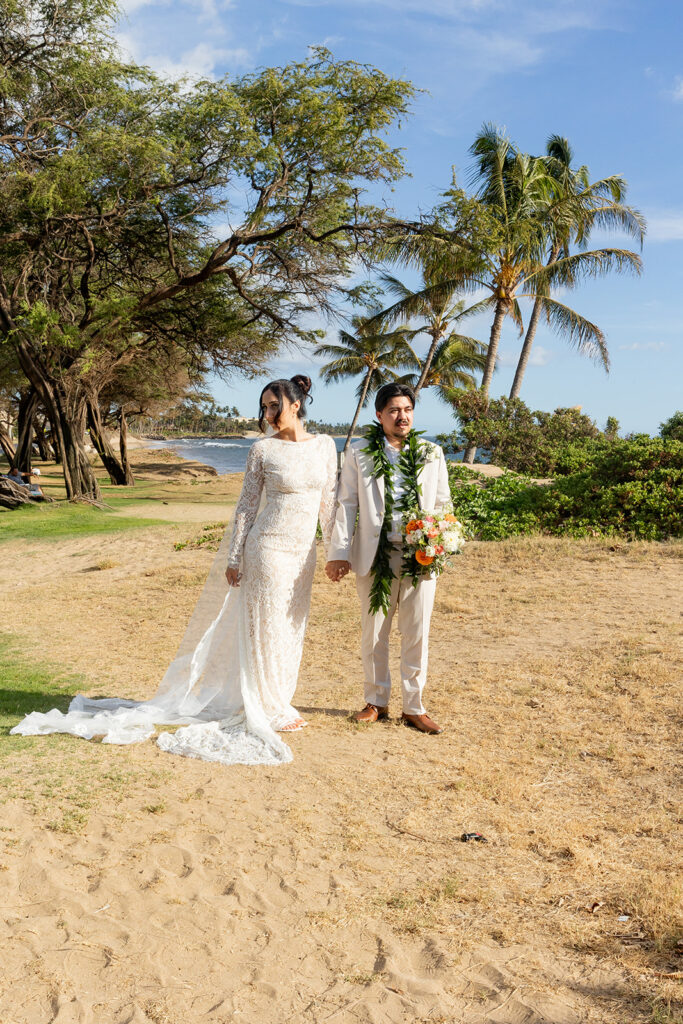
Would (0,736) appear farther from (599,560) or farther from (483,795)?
(599,560)

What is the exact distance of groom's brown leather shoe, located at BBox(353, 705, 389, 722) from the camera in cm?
575

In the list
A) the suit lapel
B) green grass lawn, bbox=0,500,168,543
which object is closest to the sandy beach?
the suit lapel

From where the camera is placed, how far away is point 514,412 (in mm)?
23953

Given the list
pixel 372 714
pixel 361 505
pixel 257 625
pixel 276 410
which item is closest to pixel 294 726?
pixel 372 714

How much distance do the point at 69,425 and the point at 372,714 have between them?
18.0 m

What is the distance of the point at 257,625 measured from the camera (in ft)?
17.5

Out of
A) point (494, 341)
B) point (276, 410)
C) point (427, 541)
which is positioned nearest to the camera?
point (427, 541)

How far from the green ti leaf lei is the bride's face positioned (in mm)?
513

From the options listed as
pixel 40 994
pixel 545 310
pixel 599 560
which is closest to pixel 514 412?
pixel 545 310

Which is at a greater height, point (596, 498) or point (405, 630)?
point (596, 498)

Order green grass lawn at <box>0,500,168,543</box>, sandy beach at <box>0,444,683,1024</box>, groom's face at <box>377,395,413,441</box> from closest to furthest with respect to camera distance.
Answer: sandy beach at <box>0,444,683,1024</box>, groom's face at <box>377,395,413,441</box>, green grass lawn at <box>0,500,168,543</box>

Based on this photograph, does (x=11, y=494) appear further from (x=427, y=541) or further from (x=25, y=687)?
(x=427, y=541)

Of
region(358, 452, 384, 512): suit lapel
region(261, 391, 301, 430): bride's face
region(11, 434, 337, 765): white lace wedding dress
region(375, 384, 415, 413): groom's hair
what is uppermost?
region(375, 384, 415, 413): groom's hair

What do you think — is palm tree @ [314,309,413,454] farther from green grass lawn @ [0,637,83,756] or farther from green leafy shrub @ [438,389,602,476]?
green grass lawn @ [0,637,83,756]
